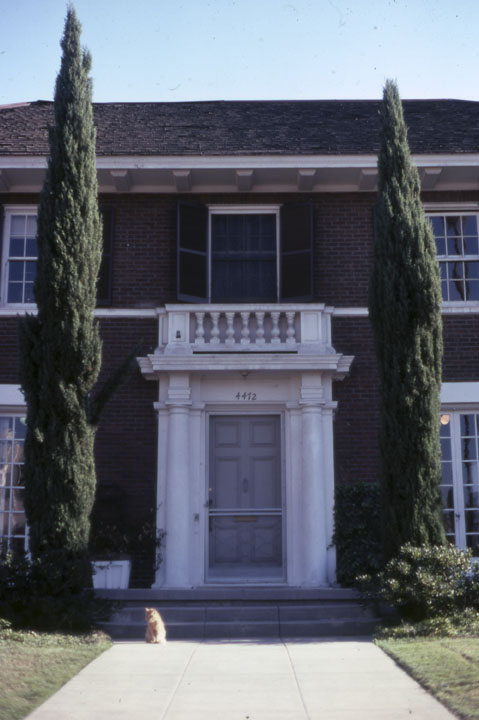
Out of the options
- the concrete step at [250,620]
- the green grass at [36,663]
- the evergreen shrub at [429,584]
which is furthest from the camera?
the concrete step at [250,620]

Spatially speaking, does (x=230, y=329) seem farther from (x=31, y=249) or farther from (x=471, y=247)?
(x=471, y=247)

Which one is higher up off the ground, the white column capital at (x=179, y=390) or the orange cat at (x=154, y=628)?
the white column capital at (x=179, y=390)

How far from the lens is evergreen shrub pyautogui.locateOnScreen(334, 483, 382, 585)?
35.3ft

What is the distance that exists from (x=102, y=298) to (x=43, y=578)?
15.8 ft

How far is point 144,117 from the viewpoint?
15.1 metres

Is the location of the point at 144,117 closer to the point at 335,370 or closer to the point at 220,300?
the point at 220,300

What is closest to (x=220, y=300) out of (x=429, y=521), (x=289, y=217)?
(x=289, y=217)

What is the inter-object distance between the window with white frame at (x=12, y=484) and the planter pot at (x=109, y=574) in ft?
4.88

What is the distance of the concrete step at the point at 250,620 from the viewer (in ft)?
29.5


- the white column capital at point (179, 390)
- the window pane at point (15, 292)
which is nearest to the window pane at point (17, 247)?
the window pane at point (15, 292)

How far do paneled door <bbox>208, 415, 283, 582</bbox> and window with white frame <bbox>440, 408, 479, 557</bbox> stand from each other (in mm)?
2429

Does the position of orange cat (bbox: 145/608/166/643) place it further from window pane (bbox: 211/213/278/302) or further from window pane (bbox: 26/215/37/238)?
window pane (bbox: 26/215/37/238)

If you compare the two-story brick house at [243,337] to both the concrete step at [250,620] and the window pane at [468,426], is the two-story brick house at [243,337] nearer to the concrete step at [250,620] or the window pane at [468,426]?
A: the window pane at [468,426]

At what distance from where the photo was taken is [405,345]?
32.5 ft
